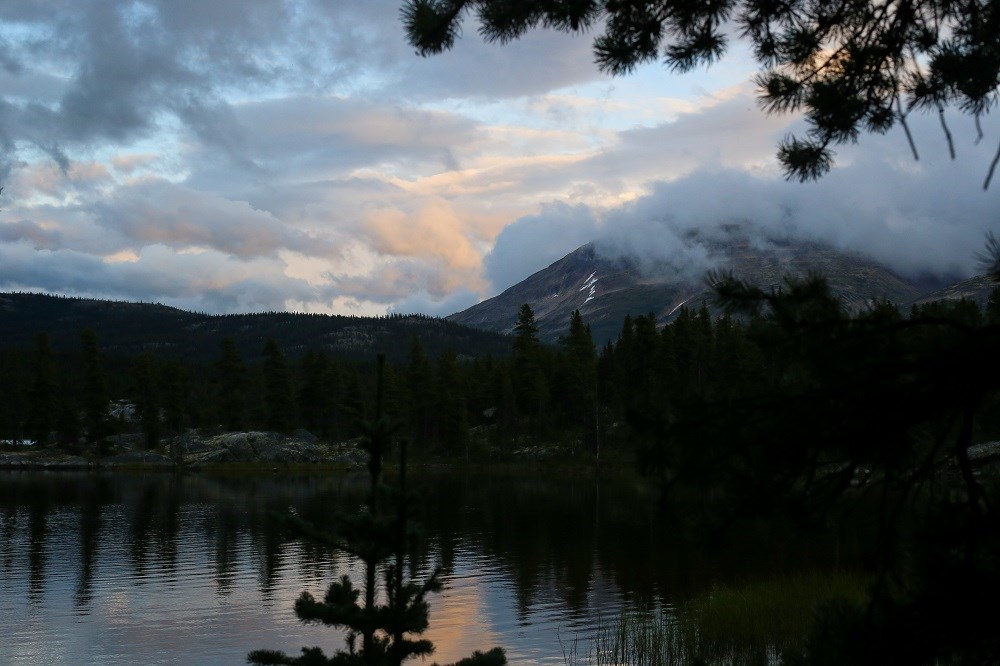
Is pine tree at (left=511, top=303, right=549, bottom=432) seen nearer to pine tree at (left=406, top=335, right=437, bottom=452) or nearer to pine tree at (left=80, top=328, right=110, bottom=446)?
pine tree at (left=406, top=335, right=437, bottom=452)

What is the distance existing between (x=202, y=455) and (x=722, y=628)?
315 feet

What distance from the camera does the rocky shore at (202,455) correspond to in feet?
354

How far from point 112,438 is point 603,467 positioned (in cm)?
6212

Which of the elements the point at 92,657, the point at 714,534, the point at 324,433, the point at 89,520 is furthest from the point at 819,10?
the point at 324,433

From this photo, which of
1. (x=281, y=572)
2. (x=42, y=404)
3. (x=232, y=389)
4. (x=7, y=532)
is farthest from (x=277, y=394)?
(x=281, y=572)

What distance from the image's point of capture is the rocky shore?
108 meters

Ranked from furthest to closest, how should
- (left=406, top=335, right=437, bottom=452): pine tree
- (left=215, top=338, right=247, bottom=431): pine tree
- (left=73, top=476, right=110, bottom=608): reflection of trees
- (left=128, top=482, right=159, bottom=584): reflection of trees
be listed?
(left=215, top=338, right=247, bottom=431): pine tree
(left=406, top=335, right=437, bottom=452): pine tree
(left=128, top=482, right=159, bottom=584): reflection of trees
(left=73, top=476, right=110, bottom=608): reflection of trees

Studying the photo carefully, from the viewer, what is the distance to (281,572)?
114 ft

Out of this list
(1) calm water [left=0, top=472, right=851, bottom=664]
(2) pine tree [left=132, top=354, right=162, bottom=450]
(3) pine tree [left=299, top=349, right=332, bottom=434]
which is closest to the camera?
(1) calm water [left=0, top=472, right=851, bottom=664]

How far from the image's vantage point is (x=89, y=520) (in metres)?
50.1

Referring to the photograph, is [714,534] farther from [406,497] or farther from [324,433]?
[324,433]

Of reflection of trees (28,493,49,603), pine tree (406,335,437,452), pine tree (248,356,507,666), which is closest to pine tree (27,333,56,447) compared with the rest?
pine tree (406,335,437,452)

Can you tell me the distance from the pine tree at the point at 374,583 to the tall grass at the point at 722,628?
10455 mm

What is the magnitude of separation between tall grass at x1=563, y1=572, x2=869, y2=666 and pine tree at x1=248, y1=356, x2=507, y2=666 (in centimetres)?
1045
